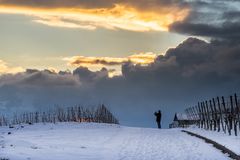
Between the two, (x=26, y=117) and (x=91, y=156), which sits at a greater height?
(x=26, y=117)

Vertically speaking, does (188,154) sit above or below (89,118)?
below

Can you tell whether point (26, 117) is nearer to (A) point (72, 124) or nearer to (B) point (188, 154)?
(A) point (72, 124)

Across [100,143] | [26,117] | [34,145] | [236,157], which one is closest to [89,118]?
[26,117]

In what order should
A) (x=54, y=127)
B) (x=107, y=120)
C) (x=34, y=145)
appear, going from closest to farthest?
(x=34, y=145)
(x=54, y=127)
(x=107, y=120)

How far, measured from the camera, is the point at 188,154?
2377 cm

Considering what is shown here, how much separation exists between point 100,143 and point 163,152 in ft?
21.7

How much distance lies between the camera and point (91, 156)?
78.0ft

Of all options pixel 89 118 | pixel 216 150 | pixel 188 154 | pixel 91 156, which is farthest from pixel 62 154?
pixel 89 118

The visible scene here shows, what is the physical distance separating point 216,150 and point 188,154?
198 centimetres

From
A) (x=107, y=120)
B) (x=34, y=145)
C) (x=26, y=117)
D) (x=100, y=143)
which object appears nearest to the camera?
(x=34, y=145)

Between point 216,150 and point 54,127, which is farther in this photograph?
→ point 54,127

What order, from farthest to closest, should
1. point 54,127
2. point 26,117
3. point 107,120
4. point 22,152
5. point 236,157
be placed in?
point 107,120 < point 26,117 < point 54,127 < point 22,152 < point 236,157

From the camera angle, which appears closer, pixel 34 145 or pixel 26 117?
pixel 34 145

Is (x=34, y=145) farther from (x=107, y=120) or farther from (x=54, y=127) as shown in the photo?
(x=107, y=120)
